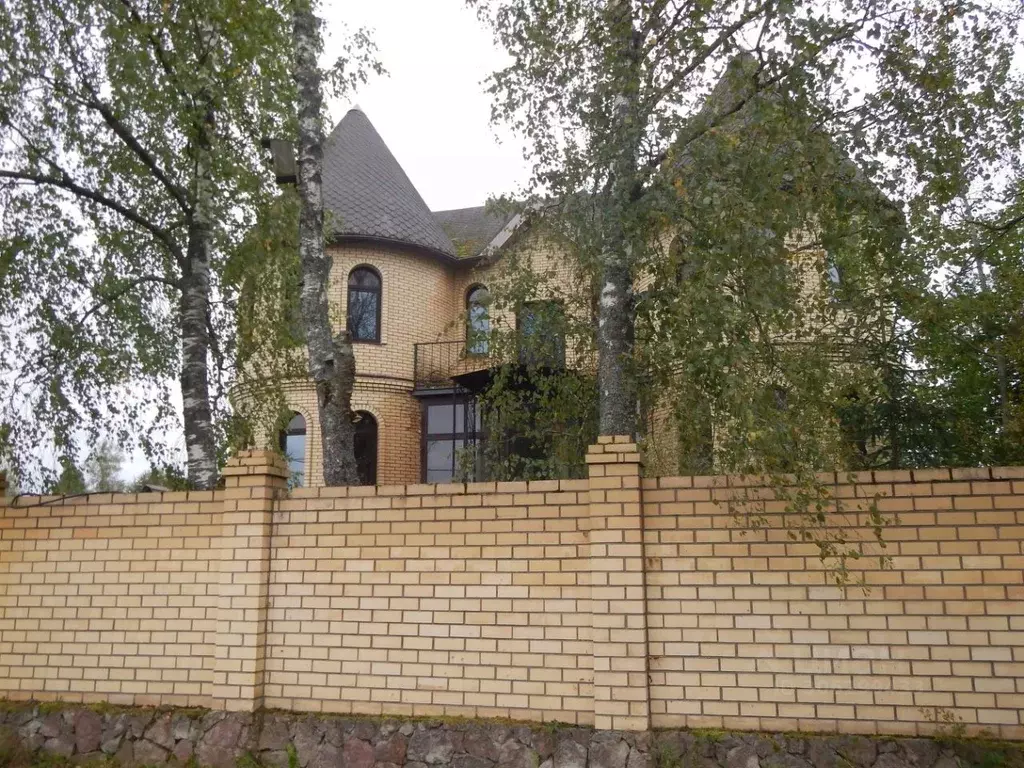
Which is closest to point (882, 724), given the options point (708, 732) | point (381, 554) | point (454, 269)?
point (708, 732)

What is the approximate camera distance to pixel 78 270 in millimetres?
7832

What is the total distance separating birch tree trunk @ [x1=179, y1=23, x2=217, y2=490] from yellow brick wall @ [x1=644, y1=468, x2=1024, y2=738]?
409 centimetres

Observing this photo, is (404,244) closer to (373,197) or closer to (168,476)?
(373,197)

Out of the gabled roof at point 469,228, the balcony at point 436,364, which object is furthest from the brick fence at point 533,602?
the gabled roof at point 469,228

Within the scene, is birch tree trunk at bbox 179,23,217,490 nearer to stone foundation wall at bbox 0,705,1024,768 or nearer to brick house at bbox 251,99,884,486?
stone foundation wall at bbox 0,705,1024,768

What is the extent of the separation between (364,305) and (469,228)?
13.7 feet

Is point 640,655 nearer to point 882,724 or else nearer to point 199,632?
point 882,724

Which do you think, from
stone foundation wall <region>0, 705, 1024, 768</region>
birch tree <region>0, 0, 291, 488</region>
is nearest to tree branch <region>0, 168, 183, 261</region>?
birch tree <region>0, 0, 291, 488</region>

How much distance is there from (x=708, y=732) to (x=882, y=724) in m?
0.85

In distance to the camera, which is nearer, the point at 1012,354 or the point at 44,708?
the point at 44,708

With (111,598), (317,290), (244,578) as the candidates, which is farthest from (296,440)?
(244,578)

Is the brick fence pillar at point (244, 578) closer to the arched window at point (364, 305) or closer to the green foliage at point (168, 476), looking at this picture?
the green foliage at point (168, 476)

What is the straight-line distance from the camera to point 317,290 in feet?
22.8

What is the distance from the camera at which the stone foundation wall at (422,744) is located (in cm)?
412
